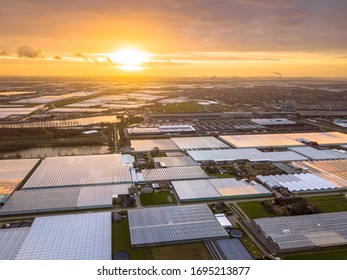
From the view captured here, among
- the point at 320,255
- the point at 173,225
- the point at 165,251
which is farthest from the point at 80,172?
the point at 320,255

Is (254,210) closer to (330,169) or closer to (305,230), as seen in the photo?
(305,230)

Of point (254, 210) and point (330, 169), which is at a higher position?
point (330, 169)

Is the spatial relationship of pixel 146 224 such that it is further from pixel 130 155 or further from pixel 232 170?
pixel 130 155

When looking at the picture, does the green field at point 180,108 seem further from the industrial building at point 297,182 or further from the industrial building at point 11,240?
the industrial building at point 11,240

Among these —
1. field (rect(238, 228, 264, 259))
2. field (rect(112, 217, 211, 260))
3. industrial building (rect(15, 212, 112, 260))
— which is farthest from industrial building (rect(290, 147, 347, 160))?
industrial building (rect(15, 212, 112, 260))

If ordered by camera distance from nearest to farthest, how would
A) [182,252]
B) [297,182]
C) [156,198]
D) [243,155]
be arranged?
[182,252] < [156,198] < [297,182] < [243,155]
